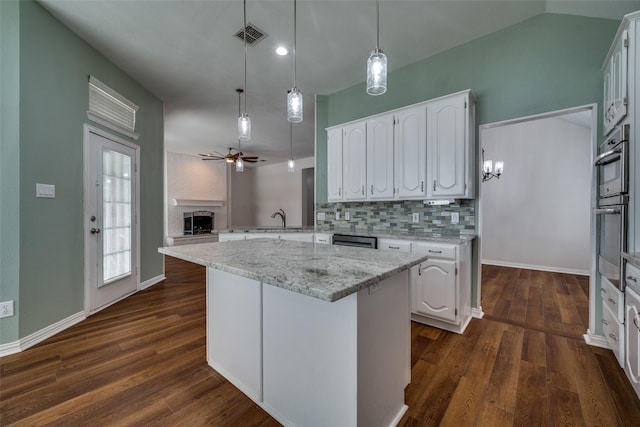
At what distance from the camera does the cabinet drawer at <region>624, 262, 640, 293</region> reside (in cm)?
148

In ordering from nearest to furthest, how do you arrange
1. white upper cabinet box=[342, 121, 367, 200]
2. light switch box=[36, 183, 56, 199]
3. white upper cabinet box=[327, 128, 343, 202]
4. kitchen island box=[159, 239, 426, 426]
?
kitchen island box=[159, 239, 426, 426]
light switch box=[36, 183, 56, 199]
white upper cabinet box=[342, 121, 367, 200]
white upper cabinet box=[327, 128, 343, 202]

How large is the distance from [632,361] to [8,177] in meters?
4.44

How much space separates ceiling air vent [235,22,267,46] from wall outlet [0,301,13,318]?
3.00m

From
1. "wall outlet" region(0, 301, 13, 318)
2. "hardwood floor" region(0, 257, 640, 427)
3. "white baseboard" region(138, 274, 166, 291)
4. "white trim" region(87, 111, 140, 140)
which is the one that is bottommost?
"hardwood floor" region(0, 257, 640, 427)

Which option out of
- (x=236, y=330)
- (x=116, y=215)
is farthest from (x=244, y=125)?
(x=116, y=215)

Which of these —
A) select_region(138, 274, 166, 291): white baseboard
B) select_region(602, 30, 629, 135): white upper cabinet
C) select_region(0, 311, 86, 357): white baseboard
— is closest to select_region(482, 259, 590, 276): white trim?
select_region(602, 30, 629, 135): white upper cabinet

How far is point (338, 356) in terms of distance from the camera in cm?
112

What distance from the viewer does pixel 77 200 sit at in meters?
2.63

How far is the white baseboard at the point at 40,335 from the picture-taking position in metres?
2.05

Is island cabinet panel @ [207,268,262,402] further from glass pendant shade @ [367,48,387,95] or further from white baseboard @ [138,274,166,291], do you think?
white baseboard @ [138,274,166,291]

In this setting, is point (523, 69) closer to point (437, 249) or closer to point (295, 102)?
point (437, 249)

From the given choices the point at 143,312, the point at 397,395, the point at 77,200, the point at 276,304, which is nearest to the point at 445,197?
the point at 397,395

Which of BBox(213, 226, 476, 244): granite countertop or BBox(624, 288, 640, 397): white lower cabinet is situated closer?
BBox(624, 288, 640, 397): white lower cabinet

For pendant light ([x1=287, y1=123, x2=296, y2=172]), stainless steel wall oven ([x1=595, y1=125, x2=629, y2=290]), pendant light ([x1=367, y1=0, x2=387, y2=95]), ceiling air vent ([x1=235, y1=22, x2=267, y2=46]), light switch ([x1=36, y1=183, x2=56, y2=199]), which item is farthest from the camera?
pendant light ([x1=287, y1=123, x2=296, y2=172])
